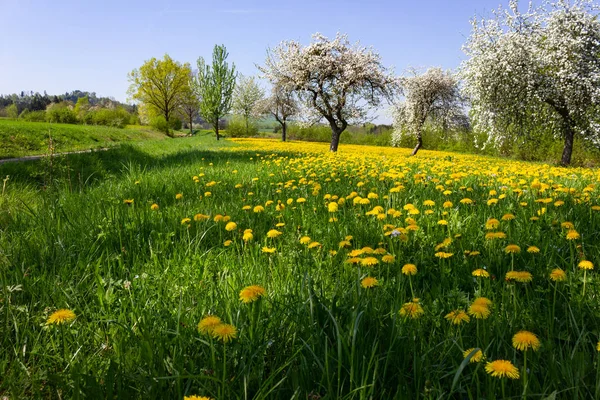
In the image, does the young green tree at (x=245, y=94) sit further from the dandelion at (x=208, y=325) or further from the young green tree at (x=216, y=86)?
the dandelion at (x=208, y=325)

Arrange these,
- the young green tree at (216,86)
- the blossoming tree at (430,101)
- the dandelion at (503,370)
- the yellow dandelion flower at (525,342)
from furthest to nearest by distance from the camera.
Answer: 1. the young green tree at (216,86)
2. the blossoming tree at (430,101)
3. the yellow dandelion flower at (525,342)
4. the dandelion at (503,370)

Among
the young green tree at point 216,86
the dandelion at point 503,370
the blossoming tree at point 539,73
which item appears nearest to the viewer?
the dandelion at point 503,370

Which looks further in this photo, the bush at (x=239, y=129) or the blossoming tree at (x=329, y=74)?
the bush at (x=239, y=129)

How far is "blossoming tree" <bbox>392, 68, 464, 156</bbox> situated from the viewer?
26016 millimetres

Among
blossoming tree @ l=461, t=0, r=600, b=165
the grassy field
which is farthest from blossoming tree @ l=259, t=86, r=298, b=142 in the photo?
the grassy field

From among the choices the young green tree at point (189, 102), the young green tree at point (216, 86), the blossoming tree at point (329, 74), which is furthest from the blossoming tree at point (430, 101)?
the young green tree at point (189, 102)

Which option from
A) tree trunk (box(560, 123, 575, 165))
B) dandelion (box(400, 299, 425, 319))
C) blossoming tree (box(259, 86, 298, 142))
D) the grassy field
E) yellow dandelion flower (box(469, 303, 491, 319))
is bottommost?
the grassy field

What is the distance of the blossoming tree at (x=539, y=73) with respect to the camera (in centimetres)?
1490

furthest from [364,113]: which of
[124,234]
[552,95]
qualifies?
[124,234]

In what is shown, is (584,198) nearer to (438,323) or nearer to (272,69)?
(438,323)

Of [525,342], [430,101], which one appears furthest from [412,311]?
[430,101]

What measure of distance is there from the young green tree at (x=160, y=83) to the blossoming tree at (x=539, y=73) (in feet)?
158

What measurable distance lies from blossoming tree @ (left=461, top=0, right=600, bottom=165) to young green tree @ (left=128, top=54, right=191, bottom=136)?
48139 mm

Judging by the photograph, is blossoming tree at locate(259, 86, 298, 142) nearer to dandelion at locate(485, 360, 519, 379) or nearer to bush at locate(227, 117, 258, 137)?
bush at locate(227, 117, 258, 137)
